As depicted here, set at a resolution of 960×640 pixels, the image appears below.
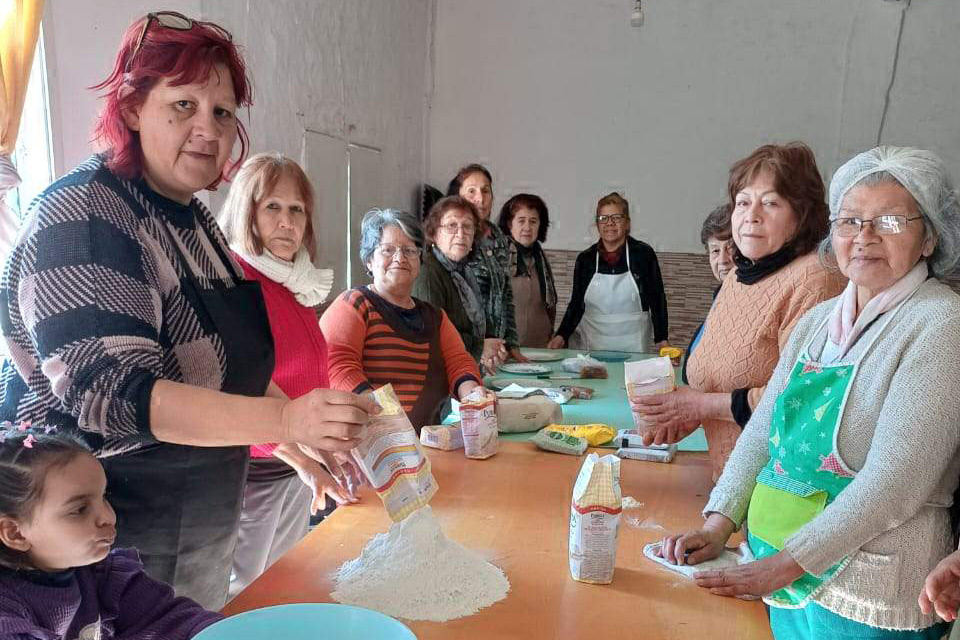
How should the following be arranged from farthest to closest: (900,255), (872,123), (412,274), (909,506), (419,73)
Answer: (419,73) → (872,123) → (412,274) → (900,255) → (909,506)

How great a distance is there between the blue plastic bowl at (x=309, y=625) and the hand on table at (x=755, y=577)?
0.73 metres

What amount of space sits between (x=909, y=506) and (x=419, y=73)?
634cm

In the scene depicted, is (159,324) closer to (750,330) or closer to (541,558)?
(541,558)

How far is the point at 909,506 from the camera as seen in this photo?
1.30 metres

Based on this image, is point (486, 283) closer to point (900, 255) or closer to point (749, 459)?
point (749, 459)

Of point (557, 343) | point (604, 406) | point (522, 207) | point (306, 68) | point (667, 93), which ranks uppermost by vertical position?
point (667, 93)

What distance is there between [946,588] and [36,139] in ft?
10.1

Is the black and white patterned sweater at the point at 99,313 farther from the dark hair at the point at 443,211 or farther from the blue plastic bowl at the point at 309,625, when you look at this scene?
the dark hair at the point at 443,211

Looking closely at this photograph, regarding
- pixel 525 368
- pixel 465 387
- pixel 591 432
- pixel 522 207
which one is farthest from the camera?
pixel 522 207

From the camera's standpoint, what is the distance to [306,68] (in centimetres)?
461

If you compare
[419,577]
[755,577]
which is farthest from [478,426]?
[755,577]

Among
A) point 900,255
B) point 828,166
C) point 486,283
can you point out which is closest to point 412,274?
point 486,283

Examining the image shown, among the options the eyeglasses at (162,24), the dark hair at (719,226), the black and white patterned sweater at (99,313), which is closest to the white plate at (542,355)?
the dark hair at (719,226)

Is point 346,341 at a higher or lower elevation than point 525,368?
higher
